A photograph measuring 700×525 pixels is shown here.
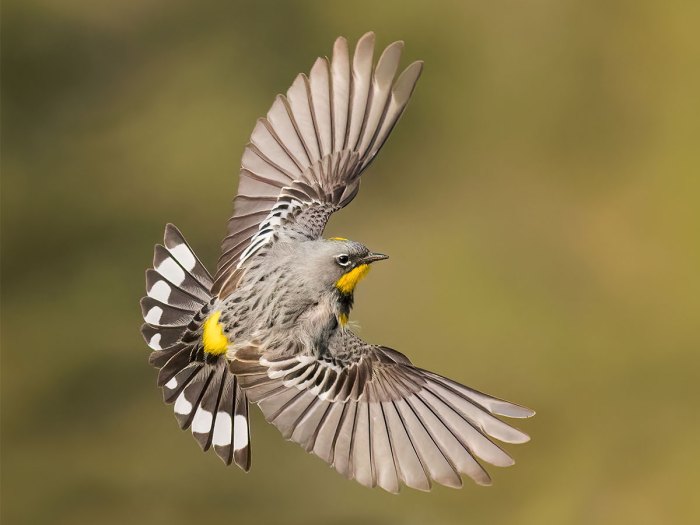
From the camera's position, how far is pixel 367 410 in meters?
1.30

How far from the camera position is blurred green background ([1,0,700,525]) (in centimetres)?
222

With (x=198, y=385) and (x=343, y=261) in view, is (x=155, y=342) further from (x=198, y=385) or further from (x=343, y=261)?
(x=343, y=261)

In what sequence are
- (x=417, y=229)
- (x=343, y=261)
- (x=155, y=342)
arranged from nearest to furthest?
(x=343, y=261) < (x=155, y=342) < (x=417, y=229)

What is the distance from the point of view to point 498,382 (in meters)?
2.38

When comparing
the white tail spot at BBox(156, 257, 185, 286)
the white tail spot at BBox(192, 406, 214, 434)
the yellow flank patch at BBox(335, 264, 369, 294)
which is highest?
the yellow flank patch at BBox(335, 264, 369, 294)

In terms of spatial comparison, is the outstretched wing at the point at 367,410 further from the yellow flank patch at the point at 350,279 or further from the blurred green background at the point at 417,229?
the blurred green background at the point at 417,229

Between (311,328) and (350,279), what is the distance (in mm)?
82

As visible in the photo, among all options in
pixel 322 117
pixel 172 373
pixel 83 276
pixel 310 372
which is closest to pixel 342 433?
pixel 310 372

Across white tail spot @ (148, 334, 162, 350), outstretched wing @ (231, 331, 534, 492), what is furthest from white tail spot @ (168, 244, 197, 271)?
outstretched wing @ (231, 331, 534, 492)

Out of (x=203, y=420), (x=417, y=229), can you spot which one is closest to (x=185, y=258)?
(x=203, y=420)

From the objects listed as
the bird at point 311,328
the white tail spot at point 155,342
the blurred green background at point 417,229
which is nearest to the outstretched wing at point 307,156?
the bird at point 311,328

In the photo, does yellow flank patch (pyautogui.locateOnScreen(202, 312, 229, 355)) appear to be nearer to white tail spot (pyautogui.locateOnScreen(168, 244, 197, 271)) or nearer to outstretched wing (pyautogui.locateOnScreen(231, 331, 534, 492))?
outstretched wing (pyautogui.locateOnScreen(231, 331, 534, 492))

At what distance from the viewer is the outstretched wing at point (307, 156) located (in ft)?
4.64

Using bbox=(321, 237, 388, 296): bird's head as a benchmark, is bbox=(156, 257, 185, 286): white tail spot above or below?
below
